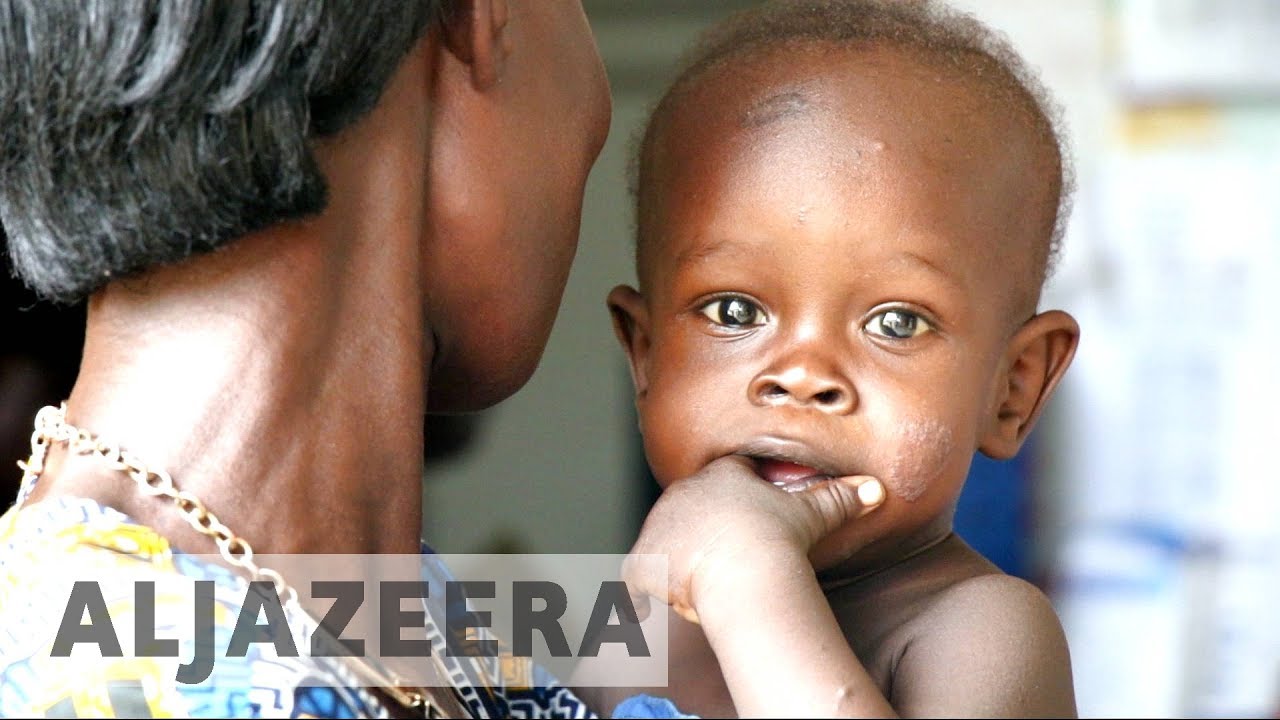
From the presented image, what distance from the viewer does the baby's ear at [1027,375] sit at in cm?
161

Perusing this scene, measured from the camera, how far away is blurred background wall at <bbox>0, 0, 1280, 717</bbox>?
12.2 feet

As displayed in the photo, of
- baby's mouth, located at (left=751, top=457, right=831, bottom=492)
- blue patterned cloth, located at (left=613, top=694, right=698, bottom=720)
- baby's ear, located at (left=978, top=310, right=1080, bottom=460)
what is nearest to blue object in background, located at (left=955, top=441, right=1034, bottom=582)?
baby's ear, located at (left=978, top=310, right=1080, bottom=460)

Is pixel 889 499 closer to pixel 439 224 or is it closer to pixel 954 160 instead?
pixel 954 160

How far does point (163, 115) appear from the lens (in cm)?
103

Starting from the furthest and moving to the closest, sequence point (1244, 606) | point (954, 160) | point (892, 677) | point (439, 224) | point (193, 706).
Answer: point (1244, 606), point (954, 160), point (892, 677), point (439, 224), point (193, 706)

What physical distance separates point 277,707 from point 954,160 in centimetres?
85

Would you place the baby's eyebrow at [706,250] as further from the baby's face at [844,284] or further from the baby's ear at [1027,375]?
the baby's ear at [1027,375]

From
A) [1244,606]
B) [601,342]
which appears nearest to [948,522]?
[1244,606]

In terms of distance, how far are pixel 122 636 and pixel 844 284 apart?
0.73 meters

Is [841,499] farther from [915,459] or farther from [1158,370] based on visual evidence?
[1158,370]

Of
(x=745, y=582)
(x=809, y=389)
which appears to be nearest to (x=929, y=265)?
(x=809, y=389)

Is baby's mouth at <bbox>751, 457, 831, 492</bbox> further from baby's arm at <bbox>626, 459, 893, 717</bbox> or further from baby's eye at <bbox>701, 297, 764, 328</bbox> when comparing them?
baby's eye at <bbox>701, 297, 764, 328</bbox>

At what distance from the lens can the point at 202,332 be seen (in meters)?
1.11

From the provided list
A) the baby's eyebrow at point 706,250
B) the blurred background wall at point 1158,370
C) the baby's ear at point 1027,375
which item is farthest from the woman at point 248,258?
the blurred background wall at point 1158,370
